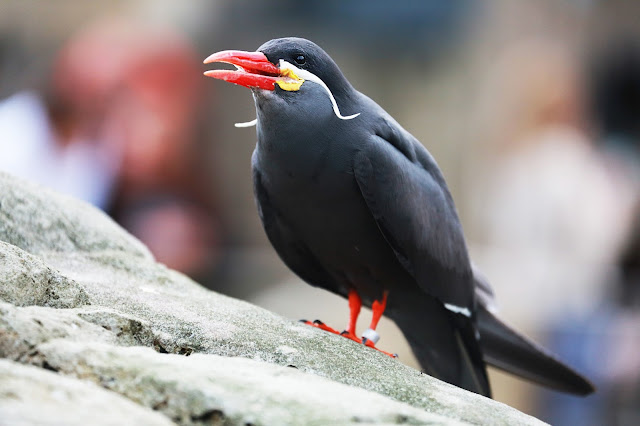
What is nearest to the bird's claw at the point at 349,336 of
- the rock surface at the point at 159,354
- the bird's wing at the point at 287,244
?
the rock surface at the point at 159,354

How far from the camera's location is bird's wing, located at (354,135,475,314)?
3.71 meters

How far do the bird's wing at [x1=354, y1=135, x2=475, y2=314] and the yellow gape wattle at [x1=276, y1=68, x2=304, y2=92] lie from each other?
14.0 inches

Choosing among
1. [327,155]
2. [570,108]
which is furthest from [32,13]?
[327,155]

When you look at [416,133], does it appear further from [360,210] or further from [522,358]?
[360,210]

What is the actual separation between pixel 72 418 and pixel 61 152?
5.02 metres

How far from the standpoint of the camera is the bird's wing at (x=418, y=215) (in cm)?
371

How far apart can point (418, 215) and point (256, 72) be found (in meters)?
0.89

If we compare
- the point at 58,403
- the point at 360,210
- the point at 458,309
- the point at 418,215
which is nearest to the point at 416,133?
the point at 458,309

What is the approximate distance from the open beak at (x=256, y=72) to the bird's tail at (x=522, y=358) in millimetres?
1553

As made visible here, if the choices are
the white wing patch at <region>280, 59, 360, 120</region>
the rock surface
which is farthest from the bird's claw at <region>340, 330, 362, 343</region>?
the white wing patch at <region>280, 59, 360, 120</region>

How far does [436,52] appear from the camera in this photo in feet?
37.3

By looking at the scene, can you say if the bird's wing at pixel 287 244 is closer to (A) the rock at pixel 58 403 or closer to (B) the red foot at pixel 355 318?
(B) the red foot at pixel 355 318

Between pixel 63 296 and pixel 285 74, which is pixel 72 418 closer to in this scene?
pixel 63 296

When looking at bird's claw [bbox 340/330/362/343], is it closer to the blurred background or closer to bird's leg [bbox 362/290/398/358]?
bird's leg [bbox 362/290/398/358]
